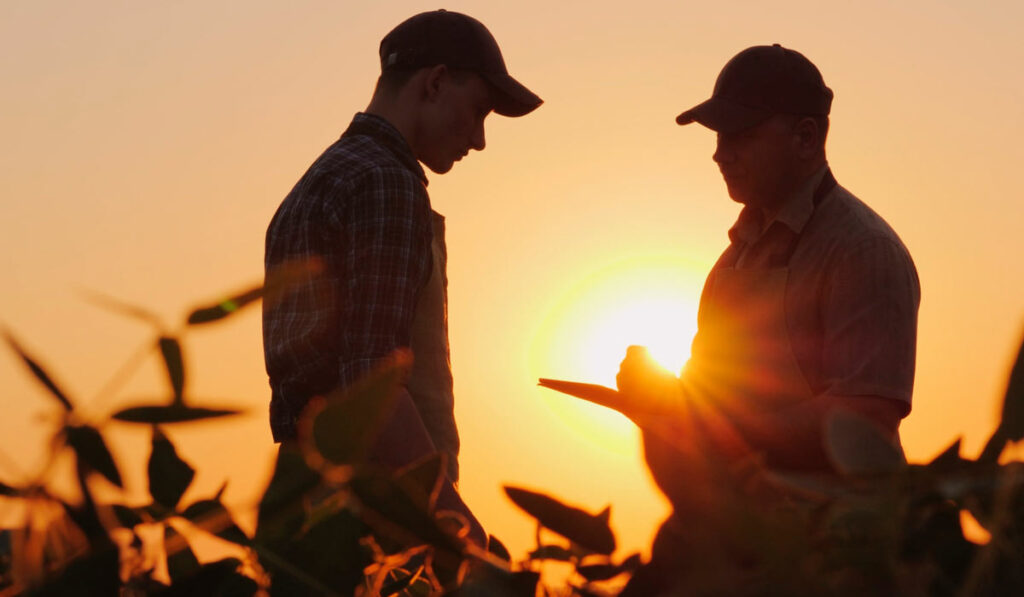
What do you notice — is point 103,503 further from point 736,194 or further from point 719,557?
point 736,194

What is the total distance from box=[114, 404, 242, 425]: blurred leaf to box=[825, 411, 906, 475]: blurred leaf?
0.80 ft

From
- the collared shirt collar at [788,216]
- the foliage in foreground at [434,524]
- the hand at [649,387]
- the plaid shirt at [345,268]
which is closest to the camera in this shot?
the foliage in foreground at [434,524]

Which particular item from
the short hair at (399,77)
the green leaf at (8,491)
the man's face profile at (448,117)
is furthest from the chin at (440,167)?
the green leaf at (8,491)

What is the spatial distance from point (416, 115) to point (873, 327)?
1.40 meters

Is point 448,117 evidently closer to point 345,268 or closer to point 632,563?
point 345,268

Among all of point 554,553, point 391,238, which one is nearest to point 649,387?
point 554,553

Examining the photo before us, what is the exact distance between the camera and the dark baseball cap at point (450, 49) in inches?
136

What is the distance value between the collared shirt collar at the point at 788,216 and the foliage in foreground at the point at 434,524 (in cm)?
326

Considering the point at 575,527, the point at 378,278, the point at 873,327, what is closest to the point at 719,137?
the point at 873,327

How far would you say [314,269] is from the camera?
0.49 metres

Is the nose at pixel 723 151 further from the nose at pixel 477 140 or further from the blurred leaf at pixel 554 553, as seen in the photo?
the blurred leaf at pixel 554 553

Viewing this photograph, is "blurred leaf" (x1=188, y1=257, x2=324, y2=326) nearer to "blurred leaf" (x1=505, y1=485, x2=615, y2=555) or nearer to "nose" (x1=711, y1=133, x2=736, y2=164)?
"blurred leaf" (x1=505, y1=485, x2=615, y2=555)

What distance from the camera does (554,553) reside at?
569 mm

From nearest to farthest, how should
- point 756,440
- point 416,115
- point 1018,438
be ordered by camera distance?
1. point 1018,438
2. point 756,440
3. point 416,115
